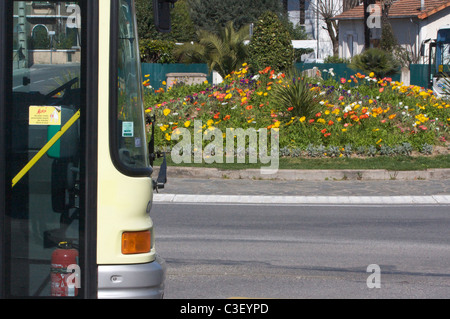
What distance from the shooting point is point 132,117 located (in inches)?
181

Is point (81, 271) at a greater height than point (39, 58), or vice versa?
point (39, 58)

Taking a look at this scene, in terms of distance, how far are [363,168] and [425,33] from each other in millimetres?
26660

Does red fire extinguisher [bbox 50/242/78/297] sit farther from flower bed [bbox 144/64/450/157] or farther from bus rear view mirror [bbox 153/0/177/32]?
flower bed [bbox 144/64/450/157]

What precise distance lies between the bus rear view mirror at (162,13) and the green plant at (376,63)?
18226 millimetres

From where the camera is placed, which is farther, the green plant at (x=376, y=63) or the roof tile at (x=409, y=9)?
the roof tile at (x=409, y=9)

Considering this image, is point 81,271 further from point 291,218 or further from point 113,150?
point 291,218

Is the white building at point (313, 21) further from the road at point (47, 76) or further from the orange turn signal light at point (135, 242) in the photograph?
the orange turn signal light at point (135, 242)

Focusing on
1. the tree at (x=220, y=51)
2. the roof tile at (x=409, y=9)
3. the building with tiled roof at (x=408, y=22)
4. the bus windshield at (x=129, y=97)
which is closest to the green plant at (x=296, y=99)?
the bus windshield at (x=129, y=97)

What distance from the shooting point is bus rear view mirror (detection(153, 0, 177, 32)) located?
454cm

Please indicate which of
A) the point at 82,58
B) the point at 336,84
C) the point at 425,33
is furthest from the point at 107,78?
the point at 425,33

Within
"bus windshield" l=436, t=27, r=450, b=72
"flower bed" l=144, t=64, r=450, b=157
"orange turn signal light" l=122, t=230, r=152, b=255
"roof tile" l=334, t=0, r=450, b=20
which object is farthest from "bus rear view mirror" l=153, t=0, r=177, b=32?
"roof tile" l=334, t=0, r=450, b=20

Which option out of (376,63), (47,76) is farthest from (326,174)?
(47,76)

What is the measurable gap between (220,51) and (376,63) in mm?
12509

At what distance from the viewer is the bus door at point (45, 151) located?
428 cm
